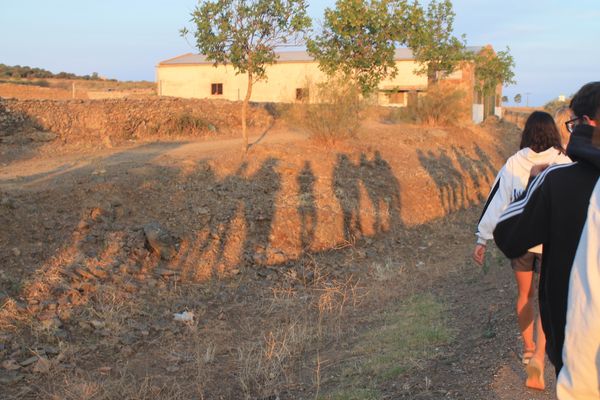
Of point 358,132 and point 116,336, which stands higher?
point 358,132

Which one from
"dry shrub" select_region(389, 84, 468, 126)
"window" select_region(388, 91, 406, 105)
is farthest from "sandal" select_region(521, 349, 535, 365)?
"window" select_region(388, 91, 406, 105)

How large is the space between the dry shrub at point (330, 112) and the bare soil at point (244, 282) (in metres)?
0.63

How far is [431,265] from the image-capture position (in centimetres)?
944

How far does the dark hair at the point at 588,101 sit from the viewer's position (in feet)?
7.66

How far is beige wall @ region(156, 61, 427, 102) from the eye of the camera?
114 feet

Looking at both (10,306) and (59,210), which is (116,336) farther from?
(59,210)

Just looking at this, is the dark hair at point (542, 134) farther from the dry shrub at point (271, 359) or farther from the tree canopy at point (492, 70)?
the tree canopy at point (492, 70)

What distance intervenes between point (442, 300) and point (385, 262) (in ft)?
8.98

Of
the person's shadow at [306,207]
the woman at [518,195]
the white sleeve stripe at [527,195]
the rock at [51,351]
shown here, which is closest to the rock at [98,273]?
the rock at [51,351]

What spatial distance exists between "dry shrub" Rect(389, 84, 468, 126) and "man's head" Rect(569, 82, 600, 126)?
757 inches

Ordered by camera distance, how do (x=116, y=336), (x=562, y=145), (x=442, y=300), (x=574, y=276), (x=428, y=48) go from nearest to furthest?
(x=574, y=276)
(x=562, y=145)
(x=116, y=336)
(x=442, y=300)
(x=428, y=48)

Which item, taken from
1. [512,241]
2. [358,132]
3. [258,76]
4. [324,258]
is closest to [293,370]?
[512,241]

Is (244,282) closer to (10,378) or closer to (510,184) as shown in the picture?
(10,378)

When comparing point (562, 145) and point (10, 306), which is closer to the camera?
point (562, 145)
